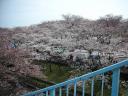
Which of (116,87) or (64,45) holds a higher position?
(116,87)

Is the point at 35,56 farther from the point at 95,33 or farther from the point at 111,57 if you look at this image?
the point at 95,33

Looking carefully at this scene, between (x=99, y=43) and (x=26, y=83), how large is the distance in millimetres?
6627

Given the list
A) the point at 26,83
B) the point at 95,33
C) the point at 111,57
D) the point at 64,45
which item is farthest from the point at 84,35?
the point at 26,83

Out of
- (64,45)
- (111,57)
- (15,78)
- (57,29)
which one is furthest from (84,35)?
(15,78)

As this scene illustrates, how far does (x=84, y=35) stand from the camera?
1697 cm

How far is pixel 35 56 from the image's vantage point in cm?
1300

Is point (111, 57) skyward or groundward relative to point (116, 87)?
groundward

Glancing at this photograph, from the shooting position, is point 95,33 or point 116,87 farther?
point 95,33

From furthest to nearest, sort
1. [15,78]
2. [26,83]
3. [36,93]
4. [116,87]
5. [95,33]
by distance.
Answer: [95,33], [26,83], [15,78], [36,93], [116,87]

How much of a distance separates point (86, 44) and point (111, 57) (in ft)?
12.1

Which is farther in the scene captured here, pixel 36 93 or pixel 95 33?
pixel 95 33

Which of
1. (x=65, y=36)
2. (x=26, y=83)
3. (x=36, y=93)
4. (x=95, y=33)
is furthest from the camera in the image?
(x=65, y=36)

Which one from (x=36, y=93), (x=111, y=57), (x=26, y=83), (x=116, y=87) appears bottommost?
(x=26, y=83)

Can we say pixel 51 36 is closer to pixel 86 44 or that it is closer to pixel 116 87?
pixel 86 44
